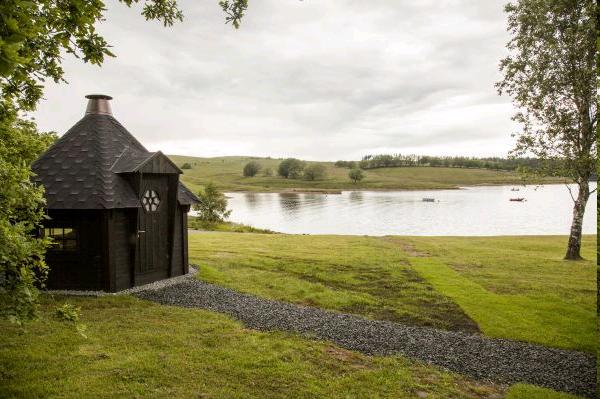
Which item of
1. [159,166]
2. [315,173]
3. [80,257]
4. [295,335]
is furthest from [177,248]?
[315,173]

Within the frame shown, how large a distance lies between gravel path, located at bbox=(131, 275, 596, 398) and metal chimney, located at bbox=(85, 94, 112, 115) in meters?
9.60

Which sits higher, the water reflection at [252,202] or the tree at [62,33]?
the tree at [62,33]

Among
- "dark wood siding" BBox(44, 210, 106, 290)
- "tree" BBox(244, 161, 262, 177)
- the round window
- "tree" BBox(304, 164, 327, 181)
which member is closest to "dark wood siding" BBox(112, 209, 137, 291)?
"dark wood siding" BBox(44, 210, 106, 290)

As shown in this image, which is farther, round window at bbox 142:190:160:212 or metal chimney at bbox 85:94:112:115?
metal chimney at bbox 85:94:112:115

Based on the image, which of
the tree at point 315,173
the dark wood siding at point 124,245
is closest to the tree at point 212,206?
the dark wood siding at point 124,245

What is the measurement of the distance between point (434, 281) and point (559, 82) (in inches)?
540

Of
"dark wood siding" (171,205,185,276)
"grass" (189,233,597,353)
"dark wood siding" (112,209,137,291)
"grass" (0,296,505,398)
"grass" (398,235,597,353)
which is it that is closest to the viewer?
"grass" (0,296,505,398)

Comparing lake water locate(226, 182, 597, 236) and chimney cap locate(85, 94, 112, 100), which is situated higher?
chimney cap locate(85, 94, 112, 100)

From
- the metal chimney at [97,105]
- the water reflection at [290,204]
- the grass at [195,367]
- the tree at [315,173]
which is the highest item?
the tree at [315,173]

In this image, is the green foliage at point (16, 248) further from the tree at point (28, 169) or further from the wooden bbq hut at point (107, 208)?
the wooden bbq hut at point (107, 208)

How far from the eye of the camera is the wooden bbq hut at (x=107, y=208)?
1631cm

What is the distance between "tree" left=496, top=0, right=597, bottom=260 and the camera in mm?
22480

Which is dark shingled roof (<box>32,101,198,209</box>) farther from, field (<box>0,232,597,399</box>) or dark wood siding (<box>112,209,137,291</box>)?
field (<box>0,232,597,399</box>)

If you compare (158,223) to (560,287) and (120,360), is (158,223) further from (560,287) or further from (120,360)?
(560,287)
